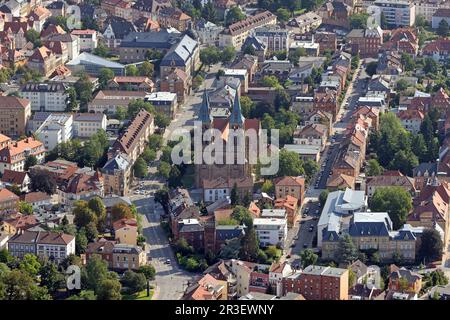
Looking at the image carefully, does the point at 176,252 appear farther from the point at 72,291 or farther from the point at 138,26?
the point at 138,26

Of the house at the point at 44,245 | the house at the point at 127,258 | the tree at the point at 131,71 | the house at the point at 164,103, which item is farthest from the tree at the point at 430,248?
the tree at the point at 131,71

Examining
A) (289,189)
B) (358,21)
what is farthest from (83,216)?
(358,21)

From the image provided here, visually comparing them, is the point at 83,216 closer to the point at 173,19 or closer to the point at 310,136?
the point at 310,136

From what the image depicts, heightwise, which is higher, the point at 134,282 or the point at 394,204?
the point at 394,204

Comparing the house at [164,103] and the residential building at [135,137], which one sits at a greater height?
the house at [164,103]

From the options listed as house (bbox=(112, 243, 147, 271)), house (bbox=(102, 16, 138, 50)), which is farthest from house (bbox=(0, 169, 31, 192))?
house (bbox=(102, 16, 138, 50))

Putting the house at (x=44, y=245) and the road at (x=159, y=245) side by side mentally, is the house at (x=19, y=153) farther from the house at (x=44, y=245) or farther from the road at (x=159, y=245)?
the house at (x=44, y=245)
